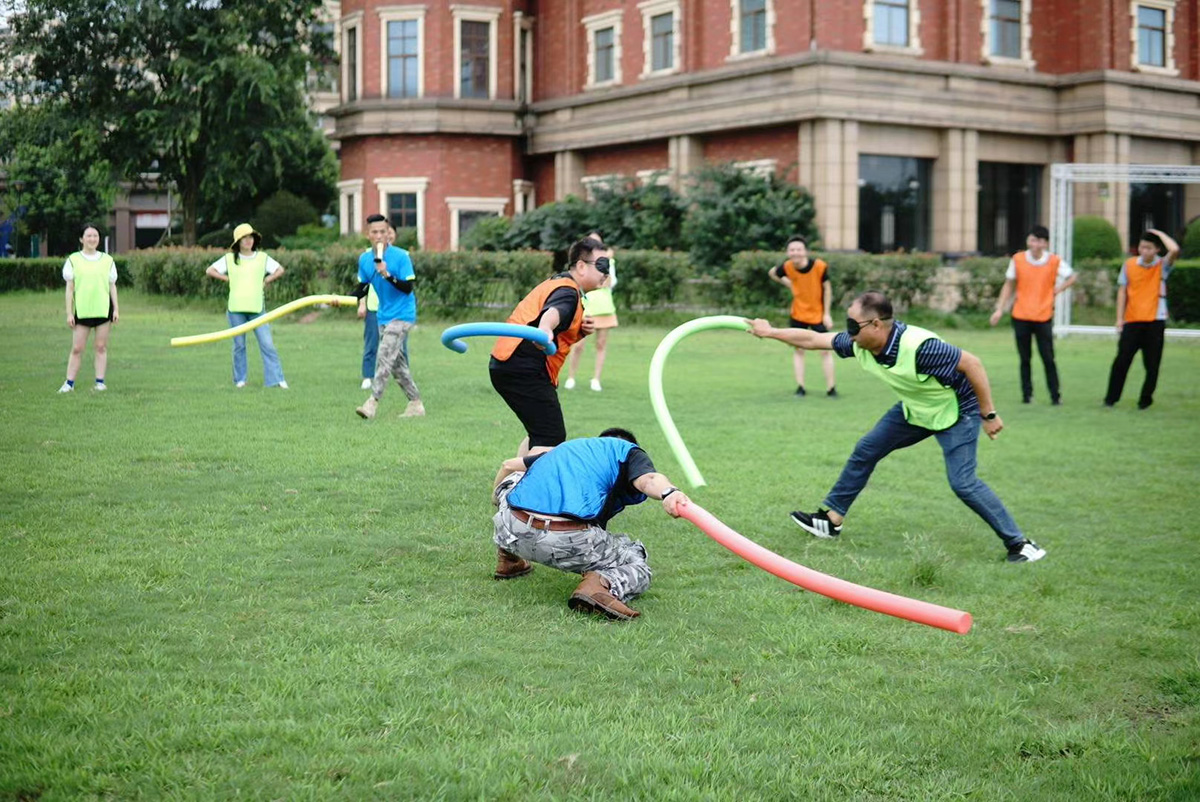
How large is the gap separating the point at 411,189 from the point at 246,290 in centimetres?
2691

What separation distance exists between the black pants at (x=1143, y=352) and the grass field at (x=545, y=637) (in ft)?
12.3

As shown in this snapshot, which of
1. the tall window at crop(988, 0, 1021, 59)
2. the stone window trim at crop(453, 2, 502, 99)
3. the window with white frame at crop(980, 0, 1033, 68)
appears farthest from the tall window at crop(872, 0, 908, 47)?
the stone window trim at crop(453, 2, 502, 99)

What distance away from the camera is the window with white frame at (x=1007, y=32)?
120ft

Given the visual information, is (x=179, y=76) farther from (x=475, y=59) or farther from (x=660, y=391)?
(x=660, y=391)

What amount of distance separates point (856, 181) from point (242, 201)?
25.3m

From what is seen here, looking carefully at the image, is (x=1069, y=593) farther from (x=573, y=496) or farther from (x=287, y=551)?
(x=287, y=551)

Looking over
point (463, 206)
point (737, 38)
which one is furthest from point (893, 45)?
point (463, 206)

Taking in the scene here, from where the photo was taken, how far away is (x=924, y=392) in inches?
323

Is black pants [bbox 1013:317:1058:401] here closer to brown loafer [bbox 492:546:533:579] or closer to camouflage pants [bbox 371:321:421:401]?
camouflage pants [bbox 371:321:421:401]

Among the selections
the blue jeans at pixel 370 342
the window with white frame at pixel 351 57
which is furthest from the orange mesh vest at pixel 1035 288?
the window with white frame at pixel 351 57

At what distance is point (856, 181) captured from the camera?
3425 cm

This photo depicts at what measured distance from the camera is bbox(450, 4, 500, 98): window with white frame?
4281 cm

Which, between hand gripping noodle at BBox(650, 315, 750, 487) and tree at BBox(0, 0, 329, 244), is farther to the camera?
tree at BBox(0, 0, 329, 244)

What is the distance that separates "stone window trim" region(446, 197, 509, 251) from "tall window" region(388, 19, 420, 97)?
357cm
